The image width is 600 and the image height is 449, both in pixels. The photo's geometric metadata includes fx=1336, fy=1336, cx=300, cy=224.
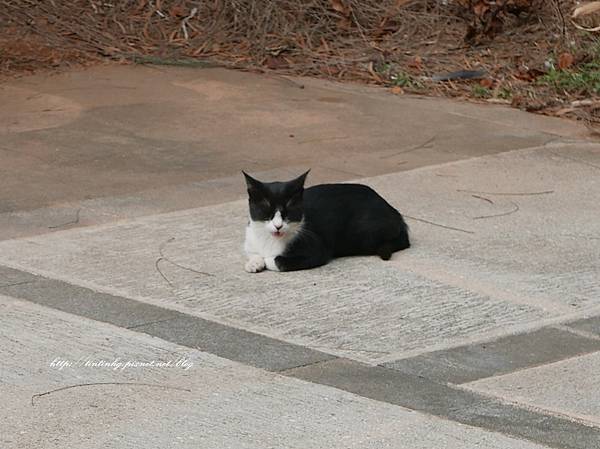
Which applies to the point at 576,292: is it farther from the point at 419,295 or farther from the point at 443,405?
the point at 443,405

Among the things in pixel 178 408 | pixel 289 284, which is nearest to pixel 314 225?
pixel 289 284

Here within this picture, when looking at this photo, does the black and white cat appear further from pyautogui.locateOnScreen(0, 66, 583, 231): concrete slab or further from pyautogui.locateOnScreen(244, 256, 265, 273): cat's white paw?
pyautogui.locateOnScreen(0, 66, 583, 231): concrete slab

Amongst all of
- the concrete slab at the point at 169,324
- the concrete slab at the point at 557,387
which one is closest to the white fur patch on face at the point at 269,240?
the concrete slab at the point at 169,324

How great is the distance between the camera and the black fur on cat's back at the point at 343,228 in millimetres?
6676

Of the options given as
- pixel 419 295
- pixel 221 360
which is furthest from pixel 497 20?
pixel 221 360

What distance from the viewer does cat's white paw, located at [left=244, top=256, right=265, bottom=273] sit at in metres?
6.62

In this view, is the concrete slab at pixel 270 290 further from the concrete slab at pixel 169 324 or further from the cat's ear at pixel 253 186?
the cat's ear at pixel 253 186

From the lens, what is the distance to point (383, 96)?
35.6 feet

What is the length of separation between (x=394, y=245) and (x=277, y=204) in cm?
79

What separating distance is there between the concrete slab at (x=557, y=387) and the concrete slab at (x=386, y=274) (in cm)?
43

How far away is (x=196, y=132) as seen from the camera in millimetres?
9594

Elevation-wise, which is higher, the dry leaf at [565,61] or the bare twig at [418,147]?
the dry leaf at [565,61]

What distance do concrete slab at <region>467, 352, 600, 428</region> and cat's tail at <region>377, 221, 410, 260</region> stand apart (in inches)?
59.6

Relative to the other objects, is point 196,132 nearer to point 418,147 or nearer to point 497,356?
point 418,147
